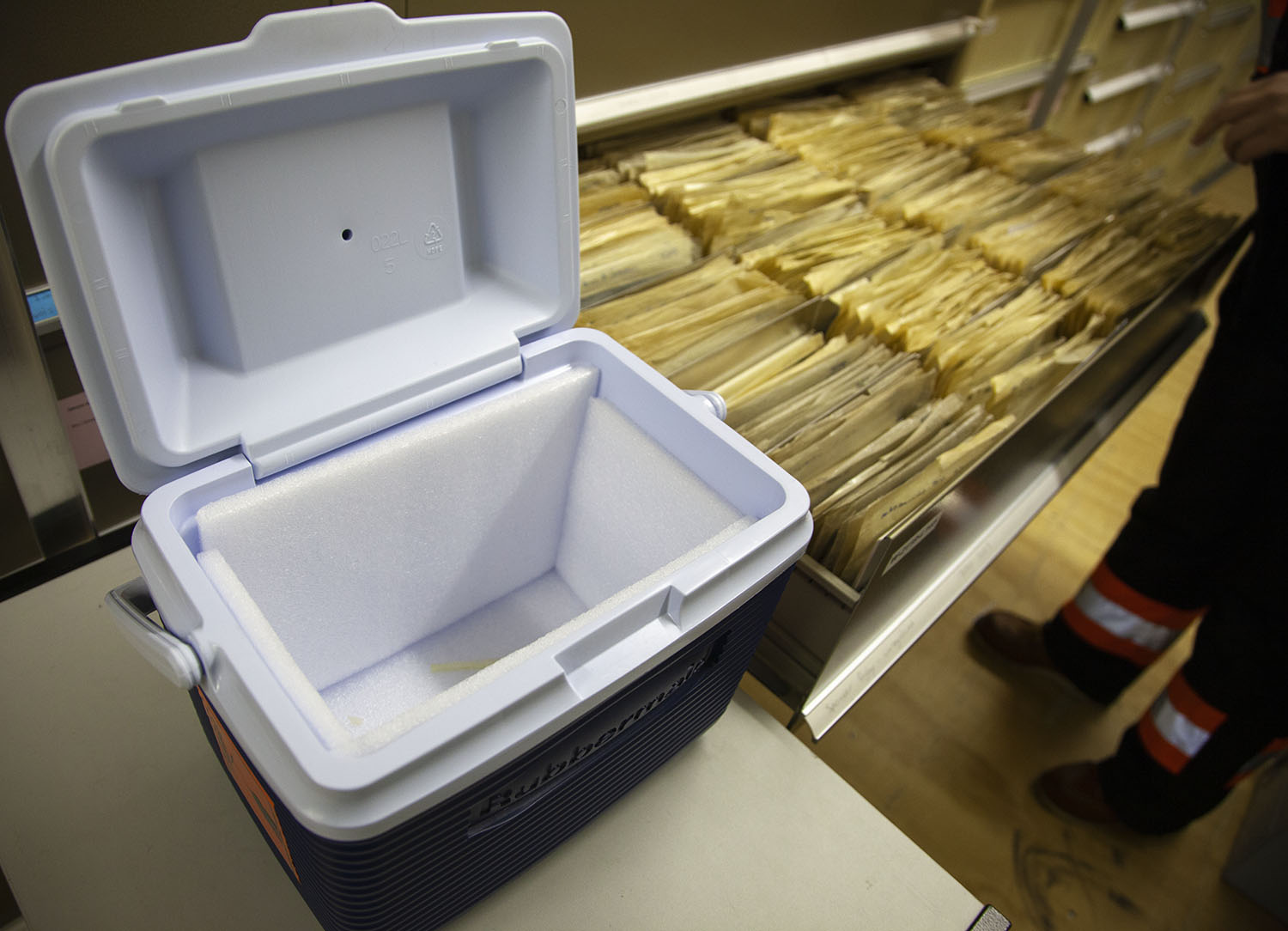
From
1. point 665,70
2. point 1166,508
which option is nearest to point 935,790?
point 1166,508

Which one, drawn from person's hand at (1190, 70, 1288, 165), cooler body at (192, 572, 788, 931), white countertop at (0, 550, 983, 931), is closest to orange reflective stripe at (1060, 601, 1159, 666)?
person's hand at (1190, 70, 1288, 165)

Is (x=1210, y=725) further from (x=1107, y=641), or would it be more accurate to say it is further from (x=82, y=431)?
(x=82, y=431)

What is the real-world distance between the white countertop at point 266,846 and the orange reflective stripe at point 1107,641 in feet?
3.13

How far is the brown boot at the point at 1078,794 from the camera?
4.75 feet

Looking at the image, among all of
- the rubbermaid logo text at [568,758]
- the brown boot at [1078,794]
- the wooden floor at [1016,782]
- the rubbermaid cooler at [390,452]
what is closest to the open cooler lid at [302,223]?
the rubbermaid cooler at [390,452]

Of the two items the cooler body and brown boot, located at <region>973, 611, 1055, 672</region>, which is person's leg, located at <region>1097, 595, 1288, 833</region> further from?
the cooler body

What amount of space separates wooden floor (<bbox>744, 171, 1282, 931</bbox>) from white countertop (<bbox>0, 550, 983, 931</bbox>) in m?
0.84

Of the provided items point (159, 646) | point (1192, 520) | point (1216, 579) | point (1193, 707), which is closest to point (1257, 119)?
point (1192, 520)

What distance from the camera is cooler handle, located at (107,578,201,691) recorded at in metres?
0.48

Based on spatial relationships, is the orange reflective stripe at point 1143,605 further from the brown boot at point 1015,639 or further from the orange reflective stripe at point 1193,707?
the brown boot at point 1015,639

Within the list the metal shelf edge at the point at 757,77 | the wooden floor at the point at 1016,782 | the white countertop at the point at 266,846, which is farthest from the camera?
the wooden floor at the point at 1016,782

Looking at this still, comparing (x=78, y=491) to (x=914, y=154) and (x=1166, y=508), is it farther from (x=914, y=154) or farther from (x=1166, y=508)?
(x=1166, y=508)

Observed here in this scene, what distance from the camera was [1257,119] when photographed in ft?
3.60

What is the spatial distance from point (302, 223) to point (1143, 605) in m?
1.45
